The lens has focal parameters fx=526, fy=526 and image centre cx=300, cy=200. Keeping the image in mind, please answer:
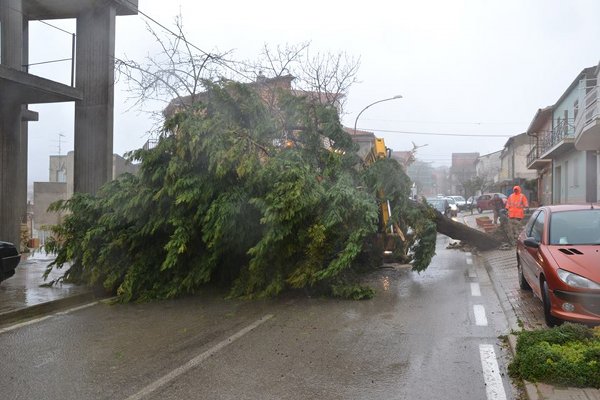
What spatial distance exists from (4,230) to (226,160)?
27.7 feet

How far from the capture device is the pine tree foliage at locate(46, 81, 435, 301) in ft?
26.8

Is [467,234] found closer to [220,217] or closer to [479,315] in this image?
[479,315]

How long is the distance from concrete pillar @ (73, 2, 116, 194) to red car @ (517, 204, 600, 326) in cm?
1069

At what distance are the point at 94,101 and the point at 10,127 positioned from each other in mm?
2209

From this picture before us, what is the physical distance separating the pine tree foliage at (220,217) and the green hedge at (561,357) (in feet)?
11.4

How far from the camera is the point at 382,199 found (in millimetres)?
10258

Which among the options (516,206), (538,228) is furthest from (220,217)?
(516,206)

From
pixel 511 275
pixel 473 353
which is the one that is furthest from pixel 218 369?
pixel 511 275

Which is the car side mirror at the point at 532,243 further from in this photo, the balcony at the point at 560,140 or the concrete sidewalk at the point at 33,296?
the balcony at the point at 560,140

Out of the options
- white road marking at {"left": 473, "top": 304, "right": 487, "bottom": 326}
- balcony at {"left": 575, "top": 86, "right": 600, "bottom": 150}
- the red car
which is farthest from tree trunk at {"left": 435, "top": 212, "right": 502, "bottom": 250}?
balcony at {"left": 575, "top": 86, "right": 600, "bottom": 150}

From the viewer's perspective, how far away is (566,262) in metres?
6.12

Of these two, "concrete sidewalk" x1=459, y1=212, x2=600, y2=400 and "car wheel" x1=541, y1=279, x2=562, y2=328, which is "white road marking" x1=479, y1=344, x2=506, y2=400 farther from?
"car wheel" x1=541, y1=279, x2=562, y2=328

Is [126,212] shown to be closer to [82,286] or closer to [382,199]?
[82,286]

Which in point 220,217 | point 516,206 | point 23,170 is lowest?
point 220,217
